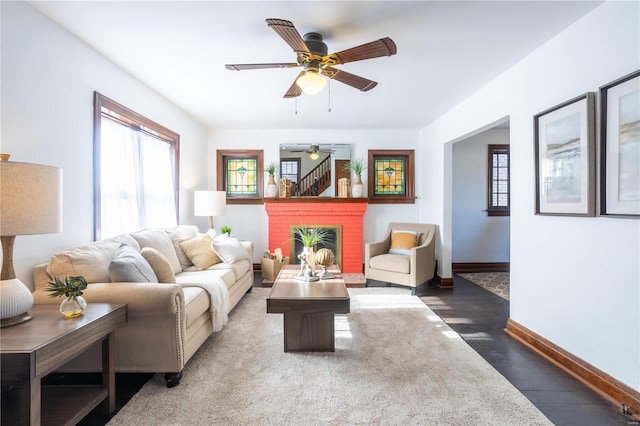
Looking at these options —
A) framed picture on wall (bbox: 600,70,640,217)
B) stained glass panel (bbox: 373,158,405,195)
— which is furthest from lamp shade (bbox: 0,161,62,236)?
stained glass panel (bbox: 373,158,405,195)

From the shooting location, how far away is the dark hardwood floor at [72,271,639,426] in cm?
175

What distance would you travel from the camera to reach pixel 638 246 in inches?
70.2

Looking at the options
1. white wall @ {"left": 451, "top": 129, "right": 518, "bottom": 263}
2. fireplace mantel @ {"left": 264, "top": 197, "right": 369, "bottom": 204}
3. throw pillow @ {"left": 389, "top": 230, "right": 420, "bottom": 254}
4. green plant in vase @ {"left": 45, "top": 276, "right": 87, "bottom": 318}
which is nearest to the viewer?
green plant in vase @ {"left": 45, "top": 276, "right": 87, "bottom": 318}

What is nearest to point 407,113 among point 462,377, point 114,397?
point 462,377

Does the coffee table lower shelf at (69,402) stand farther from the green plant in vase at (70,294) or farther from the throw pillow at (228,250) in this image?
the throw pillow at (228,250)

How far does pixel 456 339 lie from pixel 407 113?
314 centimetres

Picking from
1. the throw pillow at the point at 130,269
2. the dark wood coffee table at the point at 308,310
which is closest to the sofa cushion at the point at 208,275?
the throw pillow at the point at 130,269

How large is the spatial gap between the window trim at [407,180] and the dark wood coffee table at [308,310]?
308cm

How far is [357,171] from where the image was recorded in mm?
5273

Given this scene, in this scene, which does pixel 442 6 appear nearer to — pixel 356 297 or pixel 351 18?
pixel 351 18

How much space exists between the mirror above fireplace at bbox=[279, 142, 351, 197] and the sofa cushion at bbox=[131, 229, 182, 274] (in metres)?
2.44

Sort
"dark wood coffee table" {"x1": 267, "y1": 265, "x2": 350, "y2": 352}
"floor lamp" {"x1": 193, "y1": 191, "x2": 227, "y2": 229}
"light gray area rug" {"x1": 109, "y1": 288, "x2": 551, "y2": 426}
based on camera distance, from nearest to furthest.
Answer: "light gray area rug" {"x1": 109, "y1": 288, "x2": 551, "y2": 426} < "dark wood coffee table" {"x1": 267, "y1": 265, "x2": 350, "y2": 352} < "floor lamp" {"x1": 193, "y1": 191, "x2": 227, "y2": 229}

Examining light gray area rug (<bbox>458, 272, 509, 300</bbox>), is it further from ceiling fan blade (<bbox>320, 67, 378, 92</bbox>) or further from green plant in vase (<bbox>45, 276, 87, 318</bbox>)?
green plant in vase (<bbox>45, 276, 87, 318</bbox>)

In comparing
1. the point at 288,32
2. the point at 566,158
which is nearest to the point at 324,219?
the point at 566,158
